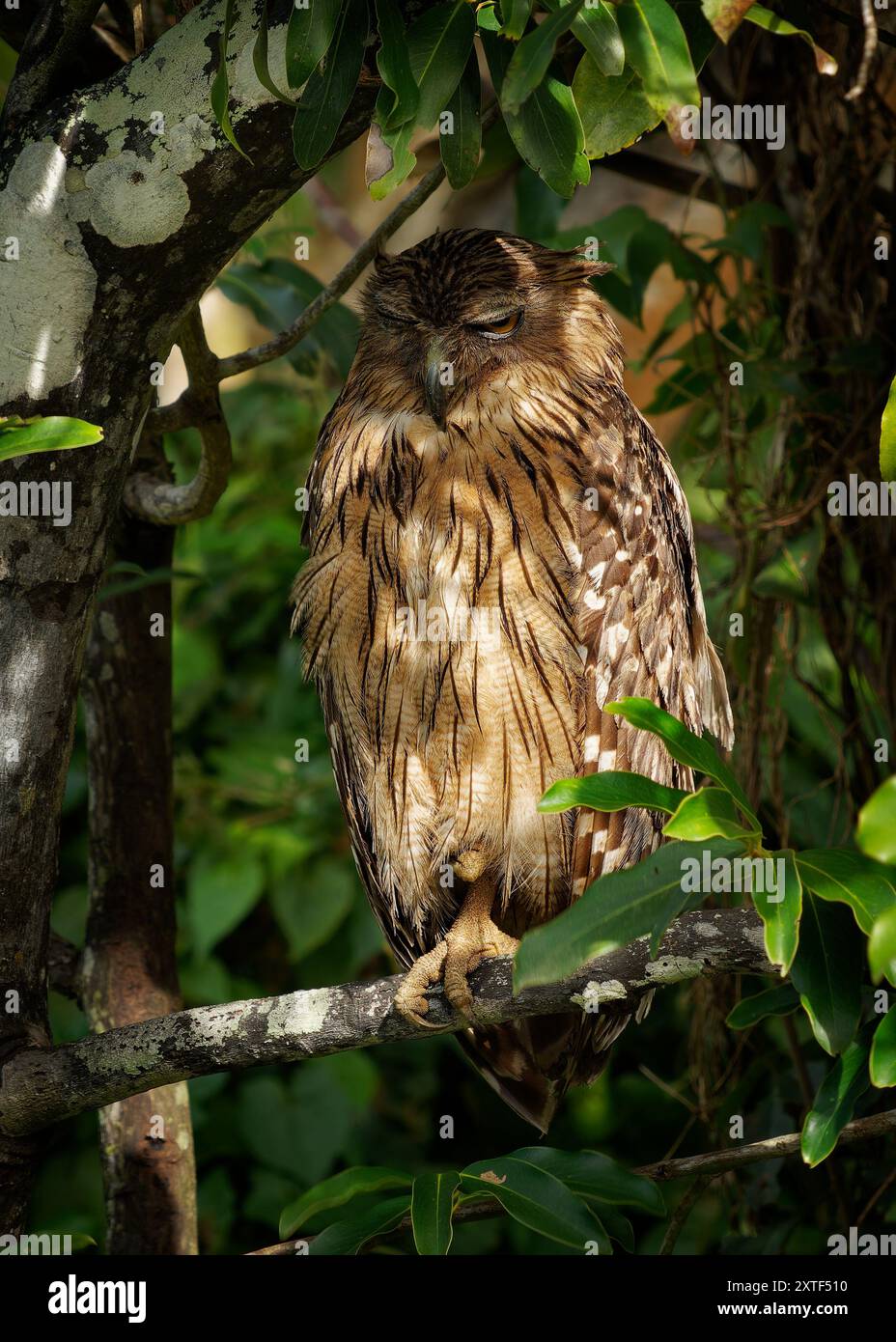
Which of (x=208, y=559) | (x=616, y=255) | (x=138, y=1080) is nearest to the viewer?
(x=138, y=1080)

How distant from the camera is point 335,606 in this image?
2.27 metres

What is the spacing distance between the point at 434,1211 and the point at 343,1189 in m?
0.30

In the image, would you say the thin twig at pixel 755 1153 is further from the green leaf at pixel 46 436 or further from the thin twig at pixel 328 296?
the thin twig at pixel 328 296

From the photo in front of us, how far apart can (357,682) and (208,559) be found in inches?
92.8

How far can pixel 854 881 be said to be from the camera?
4.15 feet

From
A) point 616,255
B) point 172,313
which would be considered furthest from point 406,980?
point 616,255

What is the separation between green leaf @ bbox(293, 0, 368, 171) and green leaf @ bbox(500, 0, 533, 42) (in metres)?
0.22

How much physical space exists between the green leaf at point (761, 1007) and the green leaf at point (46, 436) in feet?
3.56

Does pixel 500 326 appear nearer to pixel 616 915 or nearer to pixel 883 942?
pixel 616 915

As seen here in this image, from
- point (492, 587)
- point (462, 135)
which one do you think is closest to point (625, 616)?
point (492, 587)

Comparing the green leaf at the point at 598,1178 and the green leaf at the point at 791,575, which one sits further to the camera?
the green leaf at the point at 791,575

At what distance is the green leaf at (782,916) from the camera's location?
4.01 feet

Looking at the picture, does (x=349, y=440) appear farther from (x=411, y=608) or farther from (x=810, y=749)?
(x=810, y=749)

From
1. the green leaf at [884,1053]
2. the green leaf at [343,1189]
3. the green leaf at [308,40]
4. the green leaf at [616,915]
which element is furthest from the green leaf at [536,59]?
the green leaf at [343,1189]
